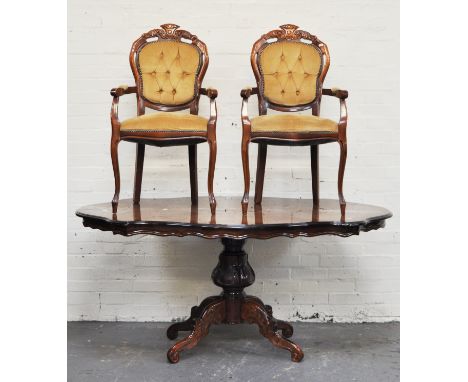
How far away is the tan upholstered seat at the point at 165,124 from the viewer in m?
2.87

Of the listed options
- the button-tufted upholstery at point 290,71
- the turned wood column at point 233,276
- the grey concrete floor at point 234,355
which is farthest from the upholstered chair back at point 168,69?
the grey concrete floor at point 234,355

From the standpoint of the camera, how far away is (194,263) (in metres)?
3.68

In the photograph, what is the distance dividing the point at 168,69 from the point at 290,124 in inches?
38.4

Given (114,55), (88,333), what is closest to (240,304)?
(88,333)

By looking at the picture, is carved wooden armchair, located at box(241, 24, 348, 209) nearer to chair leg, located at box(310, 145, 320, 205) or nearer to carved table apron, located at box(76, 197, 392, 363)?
chair leg, located at box(310, 145, 320, 205)

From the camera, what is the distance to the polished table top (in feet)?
7.98

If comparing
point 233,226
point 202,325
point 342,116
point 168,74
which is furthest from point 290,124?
point 202,325

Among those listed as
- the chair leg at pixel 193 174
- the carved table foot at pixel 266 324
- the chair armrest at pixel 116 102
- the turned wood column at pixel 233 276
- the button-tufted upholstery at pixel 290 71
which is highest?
the button-tufted upholstery at pixel 290 71

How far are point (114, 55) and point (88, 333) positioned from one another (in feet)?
5.96

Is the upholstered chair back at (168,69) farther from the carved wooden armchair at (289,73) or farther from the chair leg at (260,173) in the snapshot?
the chair leg at (260,173)

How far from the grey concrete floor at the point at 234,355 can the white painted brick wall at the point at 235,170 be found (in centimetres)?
21

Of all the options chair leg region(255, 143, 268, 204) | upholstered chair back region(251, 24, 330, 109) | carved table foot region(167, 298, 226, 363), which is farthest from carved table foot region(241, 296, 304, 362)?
upholstered chair back region(251, 24, 330, 109)

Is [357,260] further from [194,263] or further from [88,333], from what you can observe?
[88,333]

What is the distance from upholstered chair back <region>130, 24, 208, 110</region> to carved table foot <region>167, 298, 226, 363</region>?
1.28 metres
